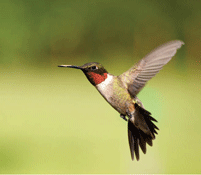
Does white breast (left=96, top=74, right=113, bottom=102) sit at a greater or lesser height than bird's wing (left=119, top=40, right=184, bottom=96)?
lesser

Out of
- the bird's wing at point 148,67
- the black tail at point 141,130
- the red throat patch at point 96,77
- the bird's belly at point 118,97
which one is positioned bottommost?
the black tail at point 141,130

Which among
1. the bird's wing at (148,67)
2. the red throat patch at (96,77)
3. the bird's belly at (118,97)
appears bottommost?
the bird's belly at (118,97)

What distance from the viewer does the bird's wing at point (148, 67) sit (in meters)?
0.40

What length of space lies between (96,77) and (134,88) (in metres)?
0.10

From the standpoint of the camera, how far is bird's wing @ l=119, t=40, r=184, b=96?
1.31 ft

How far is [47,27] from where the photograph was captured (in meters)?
3.93

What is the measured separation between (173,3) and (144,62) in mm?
3439

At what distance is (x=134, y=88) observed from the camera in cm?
47

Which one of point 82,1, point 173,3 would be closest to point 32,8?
point 82,1

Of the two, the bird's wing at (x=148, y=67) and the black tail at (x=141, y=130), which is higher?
the bird's wing at (x=148, y=67)

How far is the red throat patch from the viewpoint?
0.37 m

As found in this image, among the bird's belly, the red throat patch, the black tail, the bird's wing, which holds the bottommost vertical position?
the black tail

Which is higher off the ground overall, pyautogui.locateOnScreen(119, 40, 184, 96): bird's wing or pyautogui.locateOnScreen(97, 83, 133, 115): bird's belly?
pyautogui.locateOnScreen(119, 40, 184, 96): bird's wing

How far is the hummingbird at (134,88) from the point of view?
0.39 m
